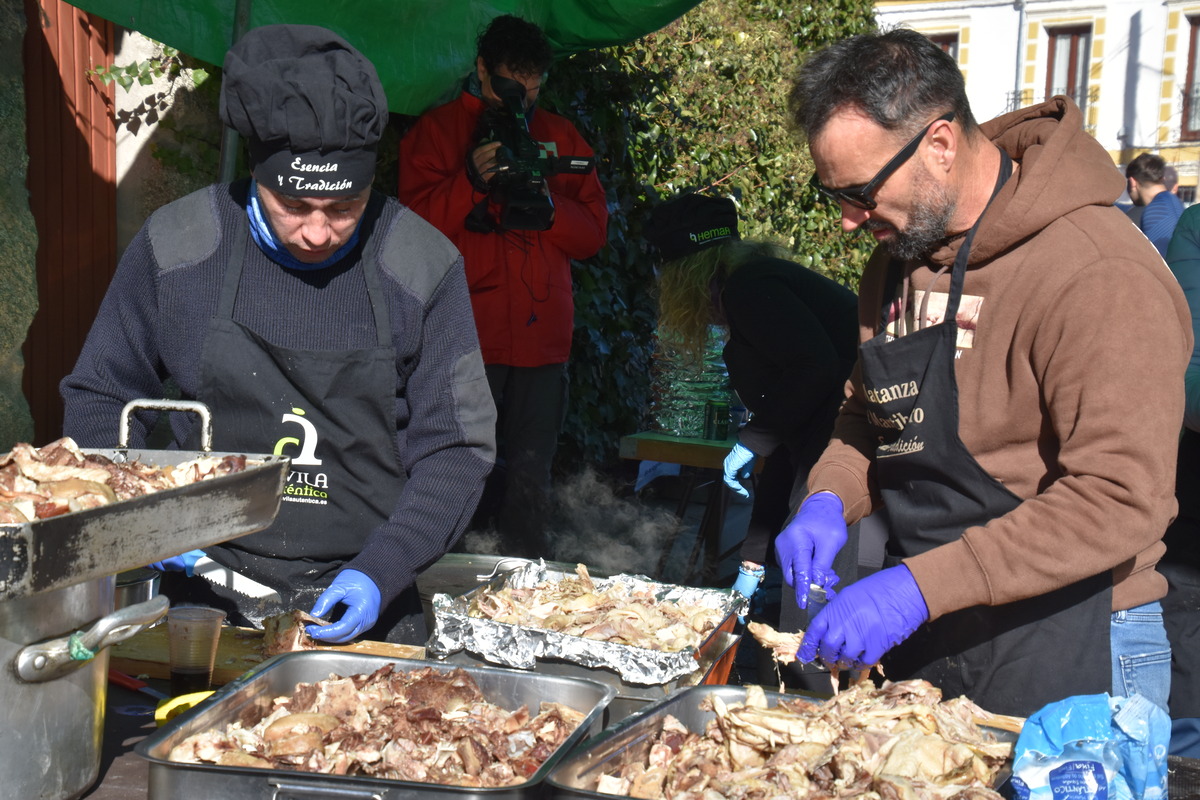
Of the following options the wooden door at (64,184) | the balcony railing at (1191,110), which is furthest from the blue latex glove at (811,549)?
the balcony railing at (1191,110)

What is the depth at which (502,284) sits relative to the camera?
478cm

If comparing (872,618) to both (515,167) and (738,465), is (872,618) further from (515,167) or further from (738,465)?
(515,167)

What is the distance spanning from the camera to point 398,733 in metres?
1.64

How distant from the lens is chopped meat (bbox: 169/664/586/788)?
1.54 metres

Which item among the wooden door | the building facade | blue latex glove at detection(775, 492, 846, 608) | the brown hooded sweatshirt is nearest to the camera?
the brown hooded sweatshirt

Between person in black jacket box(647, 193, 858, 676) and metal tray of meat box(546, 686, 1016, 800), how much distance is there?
193 centimetres

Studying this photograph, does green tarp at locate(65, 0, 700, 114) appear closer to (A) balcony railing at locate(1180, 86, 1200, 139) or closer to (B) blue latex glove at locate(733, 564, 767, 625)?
(B) blue latex glove at locate(733, 564, 767, 625)

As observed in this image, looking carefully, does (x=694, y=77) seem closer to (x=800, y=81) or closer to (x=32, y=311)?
(x=32, y=311)

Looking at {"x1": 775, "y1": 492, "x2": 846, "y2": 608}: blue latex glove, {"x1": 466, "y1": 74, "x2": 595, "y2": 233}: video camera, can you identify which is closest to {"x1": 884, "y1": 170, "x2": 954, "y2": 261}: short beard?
{"x1": 775, "y1": 492, "x2": 846, "y2": 608}: blue latex glove

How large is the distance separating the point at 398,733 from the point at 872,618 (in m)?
0.82

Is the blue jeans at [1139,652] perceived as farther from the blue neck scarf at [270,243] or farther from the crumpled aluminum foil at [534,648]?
the blue neck scarf at [270,243]

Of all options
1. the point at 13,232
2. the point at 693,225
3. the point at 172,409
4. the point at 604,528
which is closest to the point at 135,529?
the point at 172,409

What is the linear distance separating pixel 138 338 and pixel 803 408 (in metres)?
2.40

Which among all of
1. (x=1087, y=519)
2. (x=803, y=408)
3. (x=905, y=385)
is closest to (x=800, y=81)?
(x=905, y=385)
